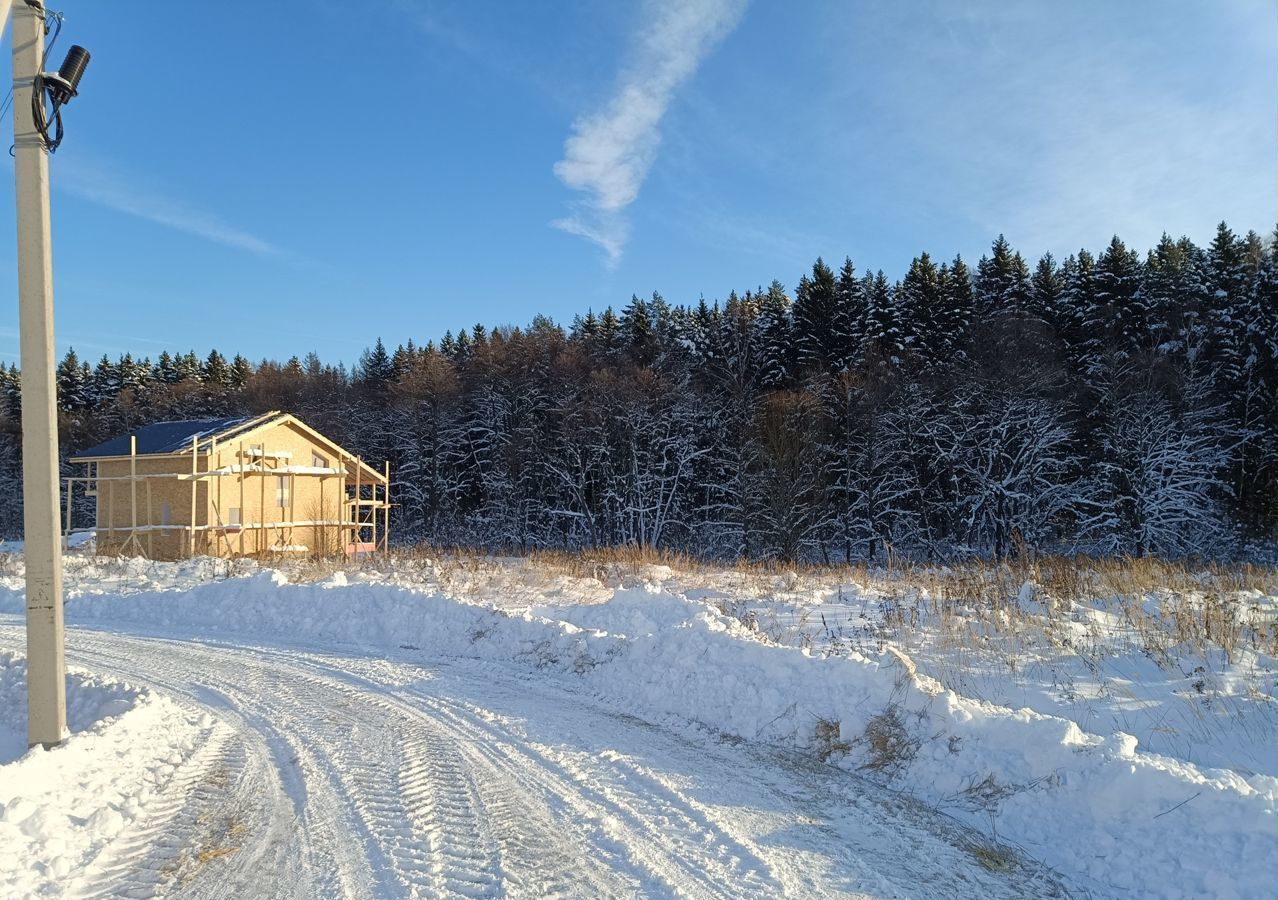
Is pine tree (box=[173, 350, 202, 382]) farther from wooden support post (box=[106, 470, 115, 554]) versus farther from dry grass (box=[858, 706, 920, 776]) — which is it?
dry grass (box=[858, 706, 920, 776])

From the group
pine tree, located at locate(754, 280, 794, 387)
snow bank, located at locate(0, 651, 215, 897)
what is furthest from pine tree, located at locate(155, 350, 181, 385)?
snow bank, located at locate(0, 651, 215, 897)

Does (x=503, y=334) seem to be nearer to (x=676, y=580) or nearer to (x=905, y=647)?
(x=676, y=580)

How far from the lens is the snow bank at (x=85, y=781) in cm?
390

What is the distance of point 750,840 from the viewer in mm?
4211

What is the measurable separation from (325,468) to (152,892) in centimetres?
3208

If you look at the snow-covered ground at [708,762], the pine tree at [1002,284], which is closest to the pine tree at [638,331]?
the pine tree at [1002,284]

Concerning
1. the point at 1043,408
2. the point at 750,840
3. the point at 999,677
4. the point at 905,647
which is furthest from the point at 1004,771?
the point at 1043,408

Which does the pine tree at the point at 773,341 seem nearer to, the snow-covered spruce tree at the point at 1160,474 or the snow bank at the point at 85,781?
the snow-covered spruce tree at the point at 1160,474

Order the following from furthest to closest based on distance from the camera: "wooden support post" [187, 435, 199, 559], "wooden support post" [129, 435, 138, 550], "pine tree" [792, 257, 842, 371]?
"pine tree" [792, 257, 842, 371]
"wooden support post" [129, 435, 138, 550]
"wooden support post" [187, 435, 199, 559]

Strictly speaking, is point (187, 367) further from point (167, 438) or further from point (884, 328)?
point (884, 328)

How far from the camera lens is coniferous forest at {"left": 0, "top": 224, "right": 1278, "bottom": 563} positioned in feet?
102

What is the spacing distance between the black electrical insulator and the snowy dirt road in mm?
5306

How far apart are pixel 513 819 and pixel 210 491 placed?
1093 inches

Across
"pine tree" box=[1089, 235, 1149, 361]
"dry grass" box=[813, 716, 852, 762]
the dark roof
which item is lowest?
"dry grass" box=[813, 716, 852, 762]
